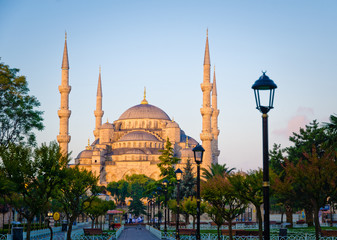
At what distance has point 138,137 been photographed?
362 feet

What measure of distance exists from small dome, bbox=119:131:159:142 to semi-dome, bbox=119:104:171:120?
24.7ft

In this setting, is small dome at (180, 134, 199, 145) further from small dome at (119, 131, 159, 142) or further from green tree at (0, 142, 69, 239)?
green tree at (0, 142, 69, 239)

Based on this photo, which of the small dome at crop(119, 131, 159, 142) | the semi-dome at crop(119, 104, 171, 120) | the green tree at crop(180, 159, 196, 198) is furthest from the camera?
the semi-dome at crop(119, 104, 171, 120)

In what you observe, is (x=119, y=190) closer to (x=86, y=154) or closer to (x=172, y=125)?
(x=86, y=154)

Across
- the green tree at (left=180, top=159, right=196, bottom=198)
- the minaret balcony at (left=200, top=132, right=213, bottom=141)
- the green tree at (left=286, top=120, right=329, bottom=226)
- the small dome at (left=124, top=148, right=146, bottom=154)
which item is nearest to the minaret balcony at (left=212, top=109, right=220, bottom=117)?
the minaret balcony at (left=200, top=132, right=213, bottom=141)

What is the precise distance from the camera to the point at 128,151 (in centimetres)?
10581

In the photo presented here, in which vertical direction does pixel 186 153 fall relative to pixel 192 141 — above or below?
below

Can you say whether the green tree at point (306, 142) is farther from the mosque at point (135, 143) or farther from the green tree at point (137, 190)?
the mosque at point (135, 143)

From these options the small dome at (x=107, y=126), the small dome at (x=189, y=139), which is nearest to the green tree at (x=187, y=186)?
the small dome at (x=189, y=139)

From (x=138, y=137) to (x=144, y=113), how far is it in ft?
37.0

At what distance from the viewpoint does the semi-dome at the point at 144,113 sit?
120 m

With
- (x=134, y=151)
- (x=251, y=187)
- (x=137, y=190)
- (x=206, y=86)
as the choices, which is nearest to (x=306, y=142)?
(x=251, y=187)

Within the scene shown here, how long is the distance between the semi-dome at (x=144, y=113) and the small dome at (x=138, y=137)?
7.54 metres

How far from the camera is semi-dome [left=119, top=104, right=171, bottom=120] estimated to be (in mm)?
119544
